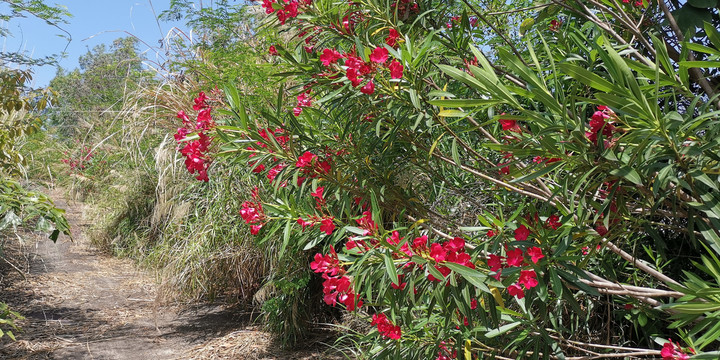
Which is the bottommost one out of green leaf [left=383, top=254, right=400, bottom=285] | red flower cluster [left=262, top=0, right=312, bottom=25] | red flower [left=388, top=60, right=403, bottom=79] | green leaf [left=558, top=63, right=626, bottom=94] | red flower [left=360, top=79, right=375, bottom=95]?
green leaf [left=383, top=254, right=400, bottom=285]

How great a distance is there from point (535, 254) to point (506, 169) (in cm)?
44

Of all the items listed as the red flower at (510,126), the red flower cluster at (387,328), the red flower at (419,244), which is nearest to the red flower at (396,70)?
the red flower at (510,126)

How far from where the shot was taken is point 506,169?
1.70m

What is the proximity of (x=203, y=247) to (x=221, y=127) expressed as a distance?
Answer: 8.44 ft

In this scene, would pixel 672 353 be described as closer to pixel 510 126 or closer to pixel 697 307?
pixel 697 307

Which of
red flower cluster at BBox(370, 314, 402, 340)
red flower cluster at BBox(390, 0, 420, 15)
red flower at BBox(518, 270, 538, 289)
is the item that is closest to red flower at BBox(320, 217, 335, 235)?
red flower cluster at BBox(370, 314, 402, 340)

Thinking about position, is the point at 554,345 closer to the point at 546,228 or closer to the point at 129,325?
the point at 546,228

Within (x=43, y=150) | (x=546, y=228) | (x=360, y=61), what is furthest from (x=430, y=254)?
(x=43, y=150)

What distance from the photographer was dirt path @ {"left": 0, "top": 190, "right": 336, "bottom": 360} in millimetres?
3850

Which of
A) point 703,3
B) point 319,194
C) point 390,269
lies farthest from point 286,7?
point 703,3

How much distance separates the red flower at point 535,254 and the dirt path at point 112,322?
8.34ft

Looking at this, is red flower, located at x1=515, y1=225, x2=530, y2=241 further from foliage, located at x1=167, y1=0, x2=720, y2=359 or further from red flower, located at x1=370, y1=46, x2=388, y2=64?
red flower, located at x1=370, y1=46, x2=388, y2=64

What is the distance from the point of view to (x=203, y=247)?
13.5ft

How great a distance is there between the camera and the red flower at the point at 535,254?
1319mm
